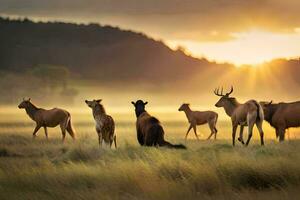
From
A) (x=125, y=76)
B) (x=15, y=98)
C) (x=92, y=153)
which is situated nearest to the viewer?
(x=92, y=153)

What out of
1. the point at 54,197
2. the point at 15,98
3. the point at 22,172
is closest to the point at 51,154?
the point at 22,172

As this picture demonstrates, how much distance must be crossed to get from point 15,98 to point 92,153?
8604 centimetres

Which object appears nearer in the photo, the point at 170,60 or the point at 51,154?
the point at 51,154

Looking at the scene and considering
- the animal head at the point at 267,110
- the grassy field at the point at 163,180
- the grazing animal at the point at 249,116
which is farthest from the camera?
the animal head at the point at 267,110

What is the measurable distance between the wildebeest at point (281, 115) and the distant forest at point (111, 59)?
392 ft

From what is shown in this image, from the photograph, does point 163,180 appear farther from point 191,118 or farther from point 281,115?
point 191,118

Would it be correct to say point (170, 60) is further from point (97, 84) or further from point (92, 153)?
point (92, 153)

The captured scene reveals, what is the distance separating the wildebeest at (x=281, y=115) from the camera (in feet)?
85.5

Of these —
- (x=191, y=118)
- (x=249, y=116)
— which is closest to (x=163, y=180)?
(x=249, y=116)

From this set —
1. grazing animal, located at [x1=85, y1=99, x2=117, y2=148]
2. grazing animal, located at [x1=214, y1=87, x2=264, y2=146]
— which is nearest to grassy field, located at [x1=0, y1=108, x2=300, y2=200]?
grazing animal, located at [x1=85, y1=99, x2=117, y2=148]

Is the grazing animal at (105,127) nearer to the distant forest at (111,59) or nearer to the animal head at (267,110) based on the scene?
the animal head at (267,110)

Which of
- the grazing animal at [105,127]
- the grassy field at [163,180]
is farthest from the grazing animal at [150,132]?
the grassy field at [163,180]

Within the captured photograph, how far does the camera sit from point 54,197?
40.2 ft

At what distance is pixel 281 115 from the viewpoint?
2608 cm
